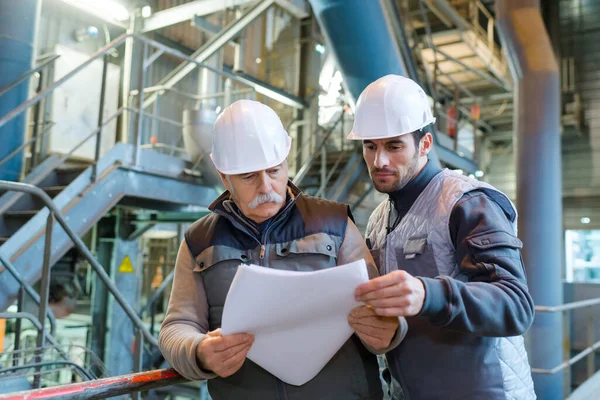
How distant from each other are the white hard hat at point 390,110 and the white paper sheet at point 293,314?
66 cm

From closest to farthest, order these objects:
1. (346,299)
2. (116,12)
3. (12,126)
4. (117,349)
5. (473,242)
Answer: (346,299) < (473,242) < (12,126) < (117,349) < (116,12)

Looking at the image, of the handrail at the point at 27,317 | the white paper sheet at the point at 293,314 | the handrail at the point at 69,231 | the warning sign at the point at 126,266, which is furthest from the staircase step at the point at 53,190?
the white paper sheet at the point at 293,314

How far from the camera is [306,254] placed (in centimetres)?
143

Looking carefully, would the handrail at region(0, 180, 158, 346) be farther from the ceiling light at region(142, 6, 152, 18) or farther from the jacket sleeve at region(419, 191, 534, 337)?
the ceiling light at region(142, 6, 152, 18)

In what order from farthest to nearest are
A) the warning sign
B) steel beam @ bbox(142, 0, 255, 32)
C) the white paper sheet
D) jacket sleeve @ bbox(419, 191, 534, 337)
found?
1. steel beam @ bbox(142, 0, 255, 32)
2. the warning sign
3. jacket sleeve @ bbox(419, 191, 534, 337)
4. the white paper sheet

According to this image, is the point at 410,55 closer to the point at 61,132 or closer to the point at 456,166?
the point at 456,166

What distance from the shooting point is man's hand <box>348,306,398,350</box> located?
124 cm

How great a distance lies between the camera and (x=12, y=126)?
502 cm

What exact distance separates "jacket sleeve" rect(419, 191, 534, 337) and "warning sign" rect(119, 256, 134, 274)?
5.98 m

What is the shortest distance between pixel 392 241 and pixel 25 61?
5.01 meters

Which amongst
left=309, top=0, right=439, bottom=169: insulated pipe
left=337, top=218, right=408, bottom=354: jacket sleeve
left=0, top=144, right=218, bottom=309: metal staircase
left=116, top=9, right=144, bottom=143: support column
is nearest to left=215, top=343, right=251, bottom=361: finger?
left=337, top=218, right=408, bottom=354: jacket sleeve

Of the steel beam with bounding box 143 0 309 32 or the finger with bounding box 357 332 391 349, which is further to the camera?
the steel beam with bounding box 143 0 309 32

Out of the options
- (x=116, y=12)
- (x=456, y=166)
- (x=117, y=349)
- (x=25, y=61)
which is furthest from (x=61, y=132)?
(x=456, y=166)

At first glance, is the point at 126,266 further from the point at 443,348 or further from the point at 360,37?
the point at 443,348
